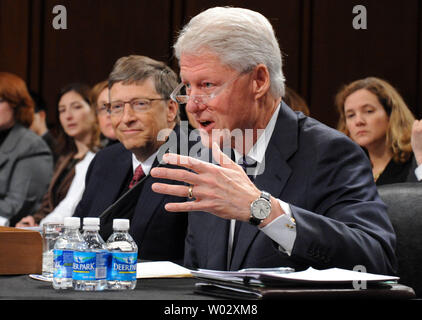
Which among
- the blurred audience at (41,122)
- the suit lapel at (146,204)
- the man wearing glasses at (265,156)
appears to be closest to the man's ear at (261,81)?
the man wearing glasses at (265,156)

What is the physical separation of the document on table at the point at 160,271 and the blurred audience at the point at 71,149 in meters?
2.27

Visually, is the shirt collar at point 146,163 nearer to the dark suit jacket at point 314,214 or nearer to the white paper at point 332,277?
the dark suit jacket at point 314,214

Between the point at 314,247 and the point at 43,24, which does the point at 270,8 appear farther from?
the point at 314,247

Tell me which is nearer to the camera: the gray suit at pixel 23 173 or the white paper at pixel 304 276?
the white paper at pixel 304 276

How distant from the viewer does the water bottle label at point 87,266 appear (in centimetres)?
121

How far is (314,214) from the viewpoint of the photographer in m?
1.42

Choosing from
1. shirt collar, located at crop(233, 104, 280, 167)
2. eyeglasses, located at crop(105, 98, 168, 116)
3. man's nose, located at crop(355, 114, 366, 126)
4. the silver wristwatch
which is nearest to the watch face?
the silver wristwatch

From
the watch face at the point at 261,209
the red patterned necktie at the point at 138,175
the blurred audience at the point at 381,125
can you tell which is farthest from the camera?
the blurred audience at the point at 381,125

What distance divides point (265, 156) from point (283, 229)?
1.46ft

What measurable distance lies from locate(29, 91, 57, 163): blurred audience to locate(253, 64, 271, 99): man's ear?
3051 mm

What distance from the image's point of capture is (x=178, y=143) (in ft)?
8.02

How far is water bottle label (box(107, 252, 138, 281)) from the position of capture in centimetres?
124

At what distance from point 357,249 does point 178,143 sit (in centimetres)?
111
